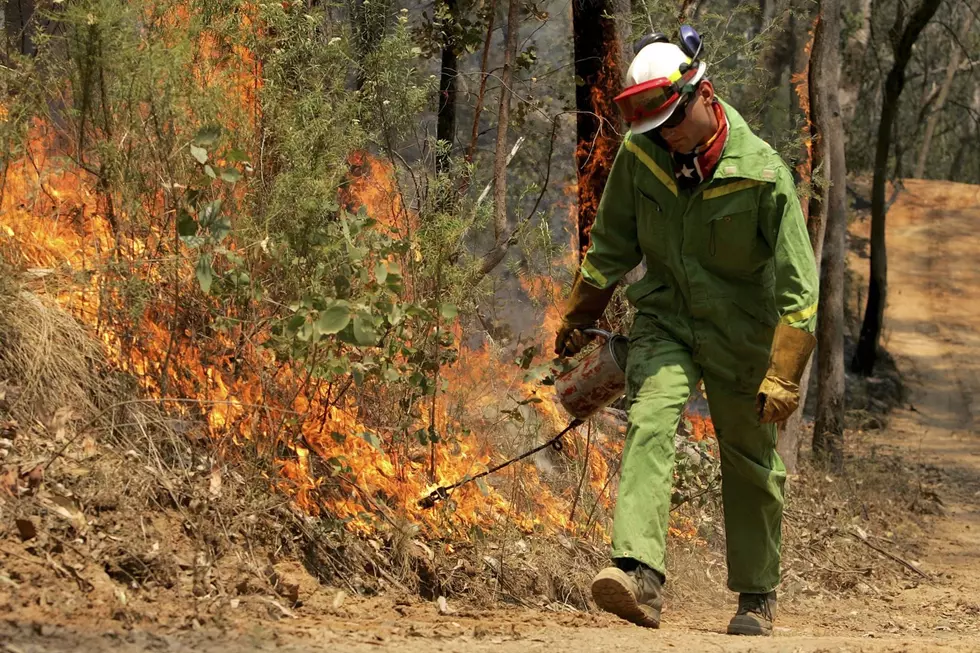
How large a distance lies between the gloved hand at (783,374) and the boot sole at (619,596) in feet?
2.63

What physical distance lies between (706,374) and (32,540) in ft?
8.49

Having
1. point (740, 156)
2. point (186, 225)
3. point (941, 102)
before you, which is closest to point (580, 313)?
point (740, 156)

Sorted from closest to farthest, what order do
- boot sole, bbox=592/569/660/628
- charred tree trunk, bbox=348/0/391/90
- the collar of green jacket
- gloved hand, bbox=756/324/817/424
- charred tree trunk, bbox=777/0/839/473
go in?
boot sole, bbox=592/569/660/628, gloved hand, bbox=756/324/817/424, the collar of green jacket, charred tree trunk, bbox=348/0/391/90, charred tree trunk, bbox=777/0/839/473

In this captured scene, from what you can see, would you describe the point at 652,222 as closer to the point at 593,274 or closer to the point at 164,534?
the point at 593,274

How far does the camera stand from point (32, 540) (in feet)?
14.4

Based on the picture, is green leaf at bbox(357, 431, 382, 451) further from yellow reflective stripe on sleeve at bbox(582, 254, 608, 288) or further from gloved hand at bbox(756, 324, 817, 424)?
gloved hand at bbox(756, 324, 817, 424)

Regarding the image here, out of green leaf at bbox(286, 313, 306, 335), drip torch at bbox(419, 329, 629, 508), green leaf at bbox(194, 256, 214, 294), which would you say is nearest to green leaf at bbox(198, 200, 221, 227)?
green leaf at bbox(194, 256, 214, 294)

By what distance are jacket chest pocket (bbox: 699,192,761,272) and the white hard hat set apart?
0.40 metres

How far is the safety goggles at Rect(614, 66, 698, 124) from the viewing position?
4.82 metres

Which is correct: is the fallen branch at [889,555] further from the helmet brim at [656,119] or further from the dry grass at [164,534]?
the helmet brim at [656,119]

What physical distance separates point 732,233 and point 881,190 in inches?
585

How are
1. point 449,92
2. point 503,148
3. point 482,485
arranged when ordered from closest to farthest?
point 482,485 → point 503,148 → point 449,92

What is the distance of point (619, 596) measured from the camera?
4.57 meters

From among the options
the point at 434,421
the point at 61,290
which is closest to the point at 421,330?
the point at 434,421
